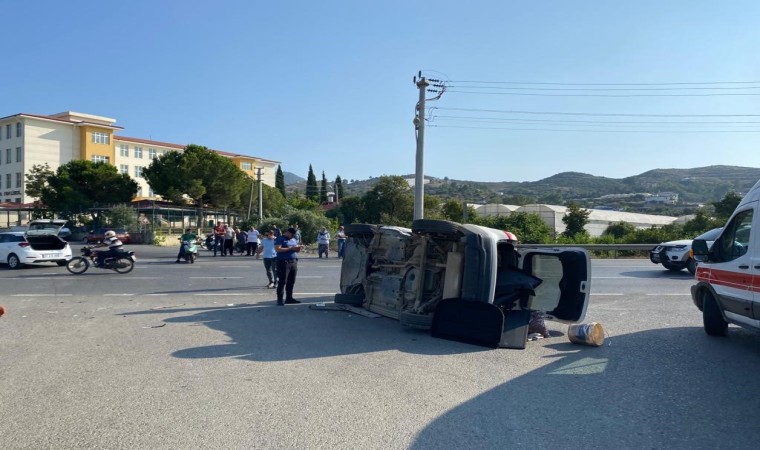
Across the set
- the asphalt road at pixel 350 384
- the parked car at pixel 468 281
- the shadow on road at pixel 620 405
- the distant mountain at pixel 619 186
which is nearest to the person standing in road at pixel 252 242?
the asphalt road at pixel 350 384

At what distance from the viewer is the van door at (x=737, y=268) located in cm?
753

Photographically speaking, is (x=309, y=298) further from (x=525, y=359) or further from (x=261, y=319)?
(x=525, y=359)

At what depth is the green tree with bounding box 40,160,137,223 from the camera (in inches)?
2426

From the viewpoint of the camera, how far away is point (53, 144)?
7831 centimetres

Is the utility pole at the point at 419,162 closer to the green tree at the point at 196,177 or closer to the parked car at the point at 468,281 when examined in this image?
the parked car at the point at 468,281

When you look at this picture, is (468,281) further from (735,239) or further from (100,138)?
(100,138)

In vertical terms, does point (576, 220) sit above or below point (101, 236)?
above

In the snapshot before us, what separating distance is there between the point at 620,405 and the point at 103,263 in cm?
1856

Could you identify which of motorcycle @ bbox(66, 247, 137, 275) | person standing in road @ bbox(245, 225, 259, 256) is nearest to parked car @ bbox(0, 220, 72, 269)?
motorcycle @ bbox(66, 247, 137, 275)

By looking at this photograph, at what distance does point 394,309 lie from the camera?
33.9 feet

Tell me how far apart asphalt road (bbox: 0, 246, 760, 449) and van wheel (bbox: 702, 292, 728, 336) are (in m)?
0.16

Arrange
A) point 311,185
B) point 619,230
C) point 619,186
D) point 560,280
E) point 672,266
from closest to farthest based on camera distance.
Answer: point 560,280 → point 672,266 → point 619,230 → point 619,186 → point 311,185

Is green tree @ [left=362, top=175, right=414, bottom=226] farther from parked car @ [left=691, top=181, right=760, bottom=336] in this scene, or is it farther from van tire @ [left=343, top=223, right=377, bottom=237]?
parked car @ [left=691, top=181, right=760, bottom=336]

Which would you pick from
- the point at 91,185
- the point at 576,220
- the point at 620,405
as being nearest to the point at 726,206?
the point at 576,220
